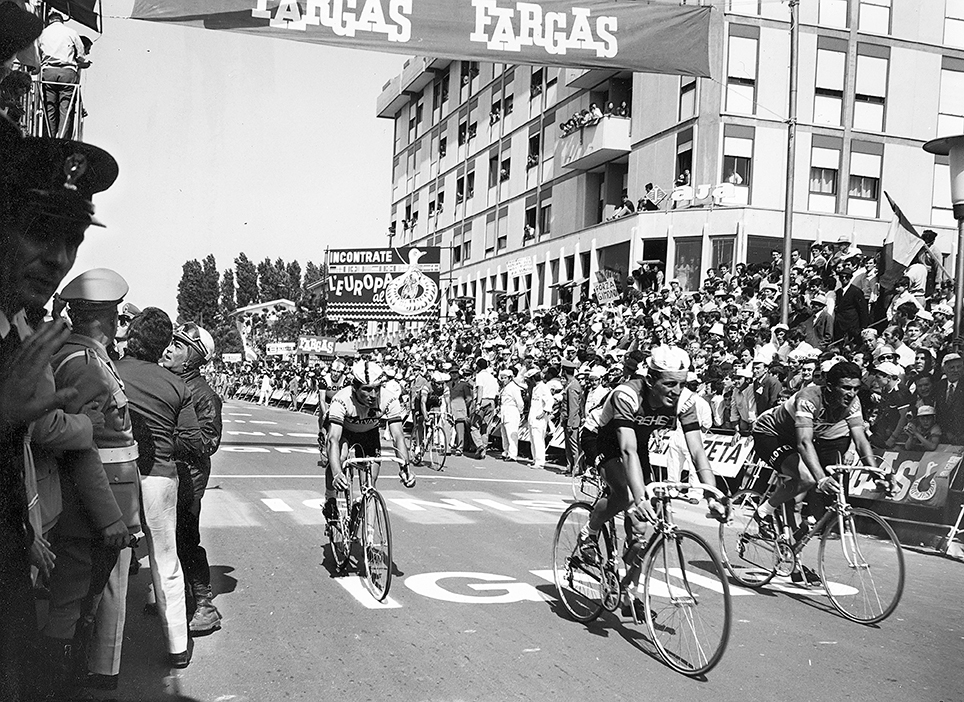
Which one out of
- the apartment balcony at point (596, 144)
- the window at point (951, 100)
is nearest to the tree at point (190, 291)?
the window at point (951, 100)

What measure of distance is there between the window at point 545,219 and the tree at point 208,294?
33.4 metres

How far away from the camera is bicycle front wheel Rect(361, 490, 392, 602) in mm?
6883

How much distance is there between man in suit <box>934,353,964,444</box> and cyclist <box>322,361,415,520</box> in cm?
684

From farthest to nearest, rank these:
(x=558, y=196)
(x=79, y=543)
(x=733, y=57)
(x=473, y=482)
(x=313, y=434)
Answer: (x=558, y=196), (x=733, y=57), (x=313, y=434), (x=473, y=482), (x=79, y=543)

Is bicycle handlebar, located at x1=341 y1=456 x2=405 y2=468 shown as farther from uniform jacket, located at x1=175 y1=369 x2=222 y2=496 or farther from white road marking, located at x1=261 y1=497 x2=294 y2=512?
white road marking, located at x1=261 y1=497 x2=294 y2=512

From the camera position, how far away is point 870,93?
29.3 metres

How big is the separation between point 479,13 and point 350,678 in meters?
4.18

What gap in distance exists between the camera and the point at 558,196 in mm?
38656

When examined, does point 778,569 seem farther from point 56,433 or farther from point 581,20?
point 56,433

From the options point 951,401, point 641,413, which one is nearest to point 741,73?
point 951,401

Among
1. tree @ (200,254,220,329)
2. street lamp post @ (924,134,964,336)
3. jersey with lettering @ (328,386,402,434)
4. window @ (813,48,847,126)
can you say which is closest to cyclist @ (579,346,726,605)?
jersey with lettering @ (328,386,402,434)

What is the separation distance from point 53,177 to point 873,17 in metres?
30.3

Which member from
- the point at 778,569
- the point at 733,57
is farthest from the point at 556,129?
the point at 778,569

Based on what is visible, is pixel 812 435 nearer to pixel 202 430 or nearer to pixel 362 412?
pixel 362 412
